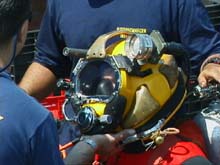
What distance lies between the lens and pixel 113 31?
2453mm

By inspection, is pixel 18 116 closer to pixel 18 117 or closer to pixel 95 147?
pixel 18 117

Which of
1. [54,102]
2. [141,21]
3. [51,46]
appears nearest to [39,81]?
[51,46]

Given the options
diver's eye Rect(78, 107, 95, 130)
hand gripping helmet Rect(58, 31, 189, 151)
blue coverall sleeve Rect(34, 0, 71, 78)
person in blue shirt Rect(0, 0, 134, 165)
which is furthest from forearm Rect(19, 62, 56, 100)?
person in blue shirt Rect(0, 0, 134, 165)

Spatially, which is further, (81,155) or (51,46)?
(51,46)

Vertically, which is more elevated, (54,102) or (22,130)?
(22,130)

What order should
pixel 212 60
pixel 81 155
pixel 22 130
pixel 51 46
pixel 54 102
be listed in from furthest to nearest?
pixel 54 102 < pixel 51 46 < pixel 212 60 < pixel 81 155 < pixel 22 130

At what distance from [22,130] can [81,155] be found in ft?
1.37

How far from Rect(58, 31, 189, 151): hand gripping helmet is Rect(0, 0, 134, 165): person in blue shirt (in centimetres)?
34

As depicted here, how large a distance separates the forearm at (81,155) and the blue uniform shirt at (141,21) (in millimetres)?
488

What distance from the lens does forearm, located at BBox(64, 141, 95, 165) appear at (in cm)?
218

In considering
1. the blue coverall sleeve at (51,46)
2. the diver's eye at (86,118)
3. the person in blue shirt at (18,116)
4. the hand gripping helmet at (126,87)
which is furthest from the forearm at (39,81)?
the person in blue shirt at (18,116)

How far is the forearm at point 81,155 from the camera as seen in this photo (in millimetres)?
2176

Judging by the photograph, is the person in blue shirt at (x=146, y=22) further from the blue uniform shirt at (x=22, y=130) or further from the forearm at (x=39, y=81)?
the blue uniform shirt at (x=22, y=130)

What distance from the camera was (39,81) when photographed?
2830mm
